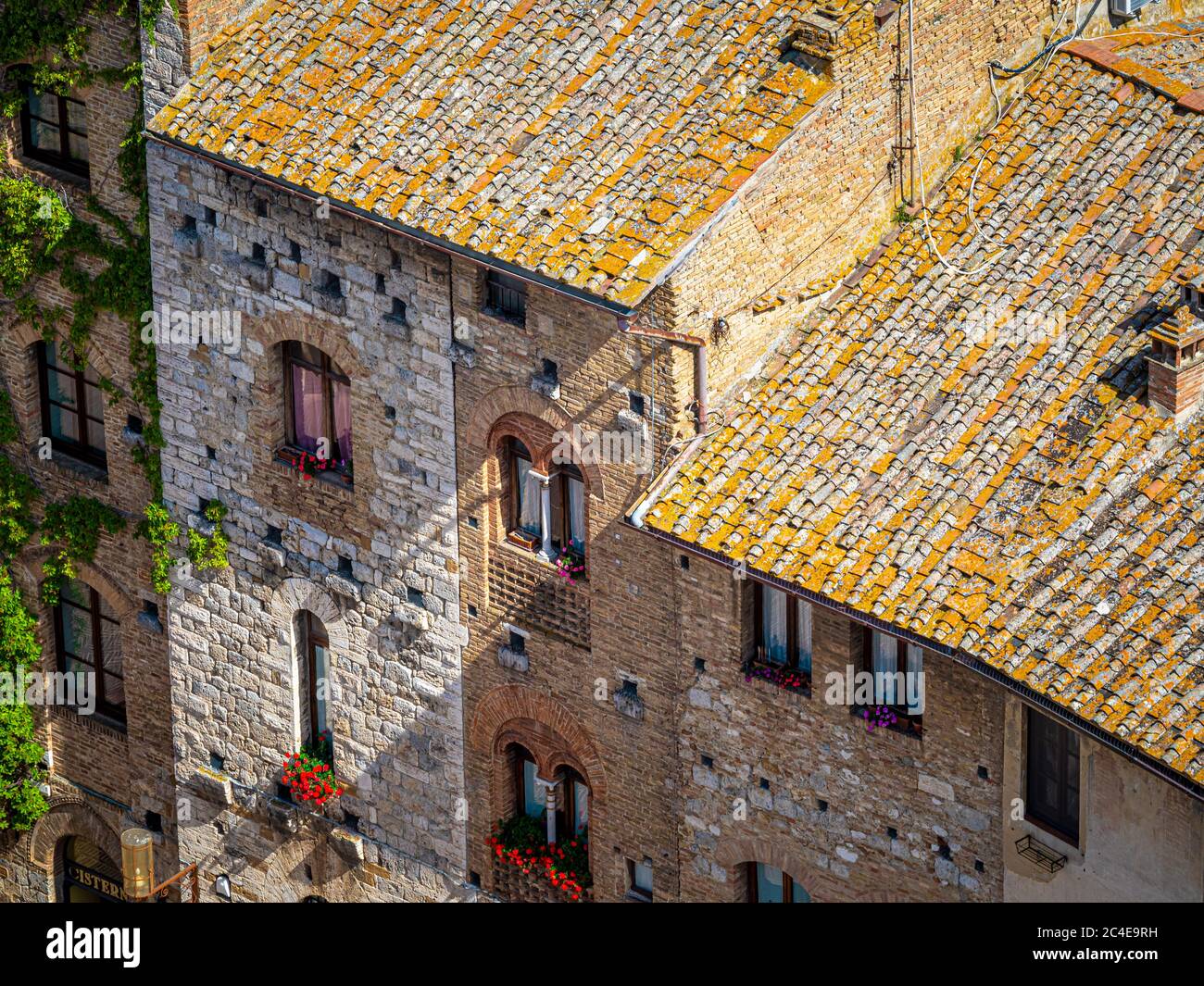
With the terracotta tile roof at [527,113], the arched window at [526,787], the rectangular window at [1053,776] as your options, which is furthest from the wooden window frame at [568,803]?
the terracotta tile roof at [527,113]

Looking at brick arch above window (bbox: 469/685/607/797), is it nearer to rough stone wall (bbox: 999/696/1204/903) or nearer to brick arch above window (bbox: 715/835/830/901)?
brick arch above window (bbox: 715/835/830/901)

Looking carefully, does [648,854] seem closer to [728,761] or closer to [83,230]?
[728,761]

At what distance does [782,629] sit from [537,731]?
3.56 m

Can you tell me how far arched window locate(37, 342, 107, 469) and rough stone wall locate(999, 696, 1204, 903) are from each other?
1229 centimetres

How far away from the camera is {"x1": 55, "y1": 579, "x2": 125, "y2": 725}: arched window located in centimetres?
3669

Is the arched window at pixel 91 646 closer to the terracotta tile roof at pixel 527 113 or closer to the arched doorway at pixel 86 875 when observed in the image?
the arched doorway at pixel 86 875

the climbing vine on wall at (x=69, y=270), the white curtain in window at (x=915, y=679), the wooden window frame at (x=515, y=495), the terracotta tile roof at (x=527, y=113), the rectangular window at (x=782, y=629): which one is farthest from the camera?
the climbing vine on wall at (x=69, y=270)

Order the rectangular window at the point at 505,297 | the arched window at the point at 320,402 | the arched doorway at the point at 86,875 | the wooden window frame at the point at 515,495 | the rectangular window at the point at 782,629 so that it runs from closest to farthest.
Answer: the rectangular window at the point at 782,629
the rectangular window at the point at 505,297
the wooden window frame at the point at 515,495
the arched window at the point at 320,402
the arched doorway at the point at 86,875

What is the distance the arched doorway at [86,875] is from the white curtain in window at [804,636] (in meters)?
11.6

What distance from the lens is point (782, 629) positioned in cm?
2991

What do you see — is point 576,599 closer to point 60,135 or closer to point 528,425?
point 528,425

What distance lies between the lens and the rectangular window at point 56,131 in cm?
3453

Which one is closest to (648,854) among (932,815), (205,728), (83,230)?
(932,815)

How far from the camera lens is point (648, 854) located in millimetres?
31766
